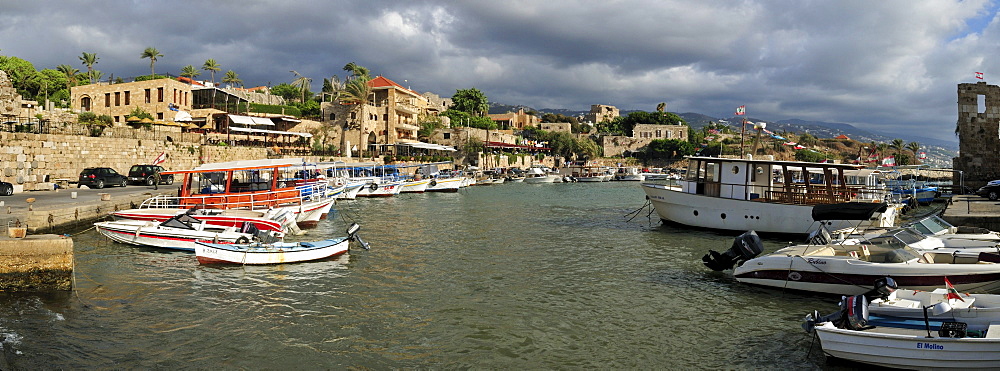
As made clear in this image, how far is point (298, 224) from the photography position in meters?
23.8

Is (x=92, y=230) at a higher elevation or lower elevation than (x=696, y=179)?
lower

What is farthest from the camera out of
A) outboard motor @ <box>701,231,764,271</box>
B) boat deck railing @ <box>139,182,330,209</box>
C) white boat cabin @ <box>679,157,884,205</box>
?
white boat cabin @ <box>679,157,884,205</box>

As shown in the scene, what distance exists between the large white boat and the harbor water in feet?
14.6

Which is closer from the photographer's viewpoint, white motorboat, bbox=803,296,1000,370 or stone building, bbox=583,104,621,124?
white motorboat, bbox=803,296,1000,370

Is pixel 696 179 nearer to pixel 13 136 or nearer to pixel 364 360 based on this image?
pixel 364 360

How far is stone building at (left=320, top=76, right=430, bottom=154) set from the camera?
72.9 metres

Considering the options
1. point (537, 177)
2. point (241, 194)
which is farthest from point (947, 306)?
point (537, 177)

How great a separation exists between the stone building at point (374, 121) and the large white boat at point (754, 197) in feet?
165

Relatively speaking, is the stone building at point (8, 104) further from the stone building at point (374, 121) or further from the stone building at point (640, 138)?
the stone building at point (640, 138)

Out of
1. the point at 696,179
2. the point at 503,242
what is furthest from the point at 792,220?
the point at 503,242

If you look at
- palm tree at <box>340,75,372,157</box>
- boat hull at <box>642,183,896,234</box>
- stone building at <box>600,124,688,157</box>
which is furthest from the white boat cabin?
stone building at <box>600,124,688,157</box>

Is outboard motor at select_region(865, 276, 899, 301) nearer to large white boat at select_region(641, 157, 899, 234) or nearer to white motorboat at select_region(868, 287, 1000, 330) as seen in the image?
white motorboat at select_region(868, 287, 1000, 330)

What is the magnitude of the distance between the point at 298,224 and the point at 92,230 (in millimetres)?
7124

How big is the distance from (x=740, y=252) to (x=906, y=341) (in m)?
6.58
